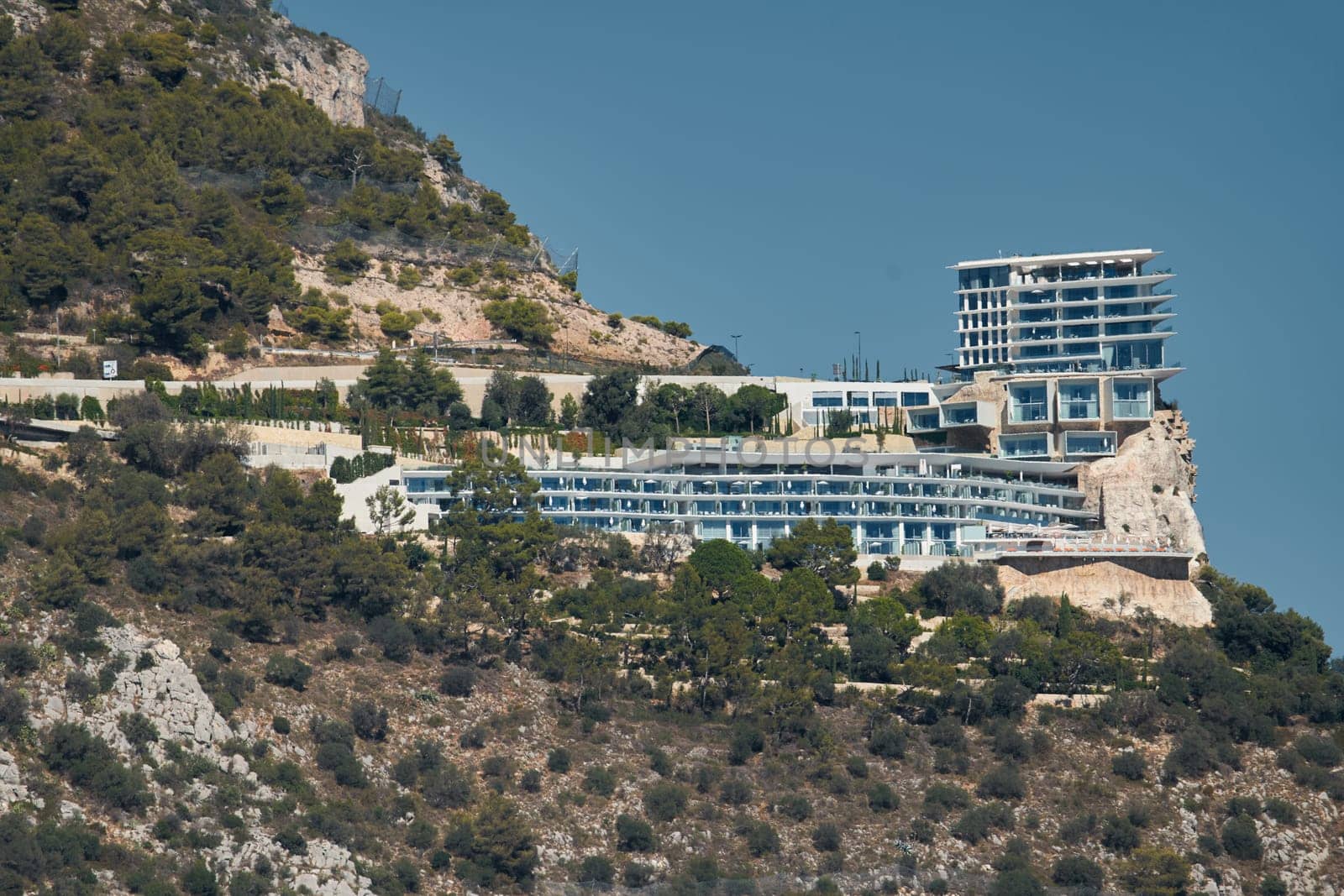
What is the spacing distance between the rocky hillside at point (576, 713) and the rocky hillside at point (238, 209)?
64.0ft

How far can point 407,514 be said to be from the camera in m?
87.4

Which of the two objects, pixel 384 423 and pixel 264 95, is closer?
pixel 384 423

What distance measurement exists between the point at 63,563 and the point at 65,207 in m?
43.3

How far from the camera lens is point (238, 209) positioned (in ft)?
399

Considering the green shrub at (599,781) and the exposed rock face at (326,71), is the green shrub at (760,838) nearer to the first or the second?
the green shrub at (599,781)

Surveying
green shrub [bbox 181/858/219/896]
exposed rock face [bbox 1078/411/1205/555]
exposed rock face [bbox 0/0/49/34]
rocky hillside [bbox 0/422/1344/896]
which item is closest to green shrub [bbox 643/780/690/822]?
rocky hillside [bbox 0/422/1344/896]

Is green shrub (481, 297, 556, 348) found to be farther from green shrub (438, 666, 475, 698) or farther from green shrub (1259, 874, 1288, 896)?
green shrub (1259, 874, 1288, 896)

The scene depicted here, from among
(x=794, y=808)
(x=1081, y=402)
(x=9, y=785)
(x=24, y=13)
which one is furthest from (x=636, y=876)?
(x=24, y=13)

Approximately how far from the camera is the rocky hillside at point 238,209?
107500 mm

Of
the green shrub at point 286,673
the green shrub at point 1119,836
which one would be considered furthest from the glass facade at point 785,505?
the green shrub at point 1119,836

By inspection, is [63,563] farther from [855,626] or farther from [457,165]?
[457,165]

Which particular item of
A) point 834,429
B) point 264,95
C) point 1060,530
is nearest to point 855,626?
point 1060,530

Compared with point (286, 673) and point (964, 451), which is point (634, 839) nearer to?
point (286, 673)

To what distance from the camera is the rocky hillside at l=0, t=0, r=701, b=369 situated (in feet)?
A: 353
